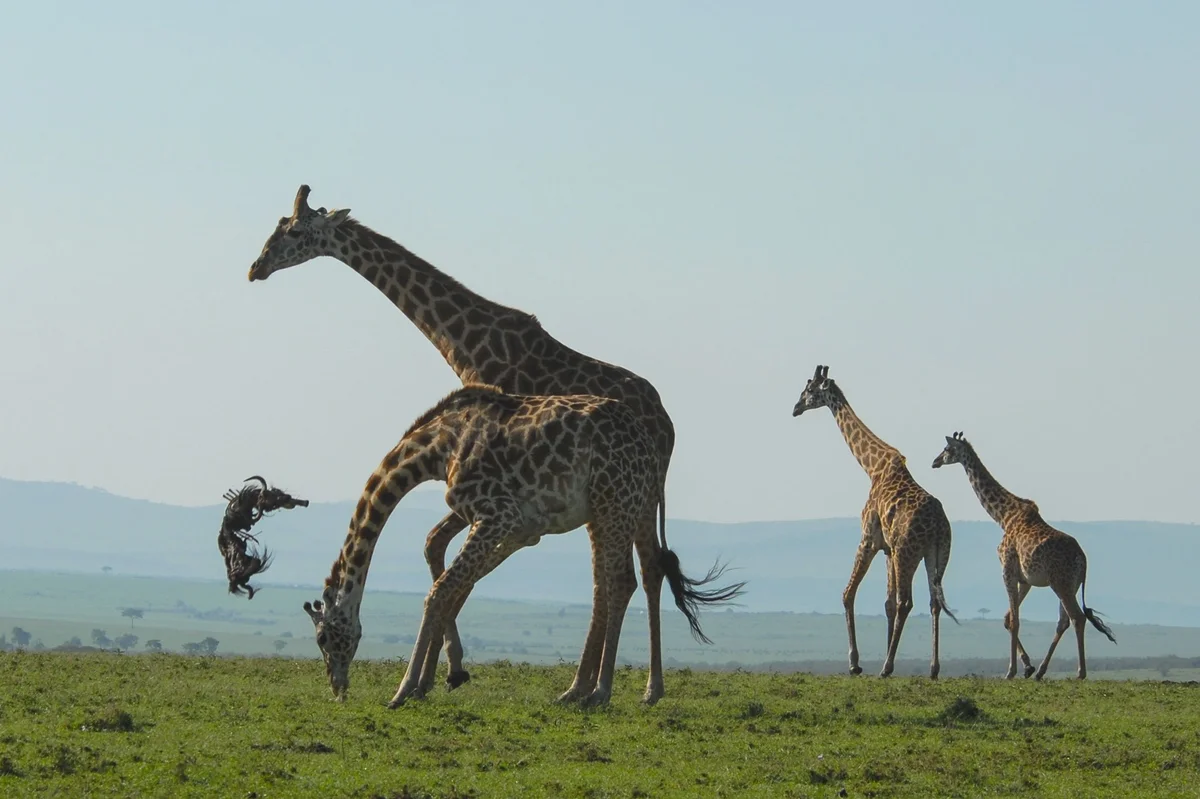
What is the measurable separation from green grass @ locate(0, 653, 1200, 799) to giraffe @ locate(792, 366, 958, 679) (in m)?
3.88

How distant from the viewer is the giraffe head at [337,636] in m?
17.4

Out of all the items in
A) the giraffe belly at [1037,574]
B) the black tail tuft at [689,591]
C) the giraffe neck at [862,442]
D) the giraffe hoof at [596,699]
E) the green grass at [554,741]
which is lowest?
the green grass at [554,741]

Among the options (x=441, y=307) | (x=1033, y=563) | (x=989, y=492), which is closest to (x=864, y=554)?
(x=1033, y=563)

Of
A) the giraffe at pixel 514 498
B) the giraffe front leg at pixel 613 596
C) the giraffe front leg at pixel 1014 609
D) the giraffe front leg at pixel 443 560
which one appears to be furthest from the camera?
the giraffe front leg at pixel 1014 609

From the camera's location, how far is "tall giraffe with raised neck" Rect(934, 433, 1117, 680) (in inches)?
1020

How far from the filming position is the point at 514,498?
56.6 ft

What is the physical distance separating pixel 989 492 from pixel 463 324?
10922mm

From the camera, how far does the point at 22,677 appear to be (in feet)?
62.7

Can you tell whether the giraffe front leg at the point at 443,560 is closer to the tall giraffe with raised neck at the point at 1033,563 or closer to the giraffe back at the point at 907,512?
the giraffe back at the point at 907,512

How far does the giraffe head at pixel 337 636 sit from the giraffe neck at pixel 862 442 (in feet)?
36.6

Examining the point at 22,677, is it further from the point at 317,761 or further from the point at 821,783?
the point at 821,783

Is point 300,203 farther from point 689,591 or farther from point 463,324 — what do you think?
point 689,591

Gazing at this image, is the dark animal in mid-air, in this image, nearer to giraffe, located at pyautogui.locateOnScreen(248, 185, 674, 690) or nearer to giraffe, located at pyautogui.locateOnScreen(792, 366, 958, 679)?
giraffe, located at pyautogui.locateOnScreen(248, 185, 674, 690)

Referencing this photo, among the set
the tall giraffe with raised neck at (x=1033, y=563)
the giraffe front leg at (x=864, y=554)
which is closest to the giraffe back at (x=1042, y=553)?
the tall giraffe with raised neck at (x=1033, y=563)
